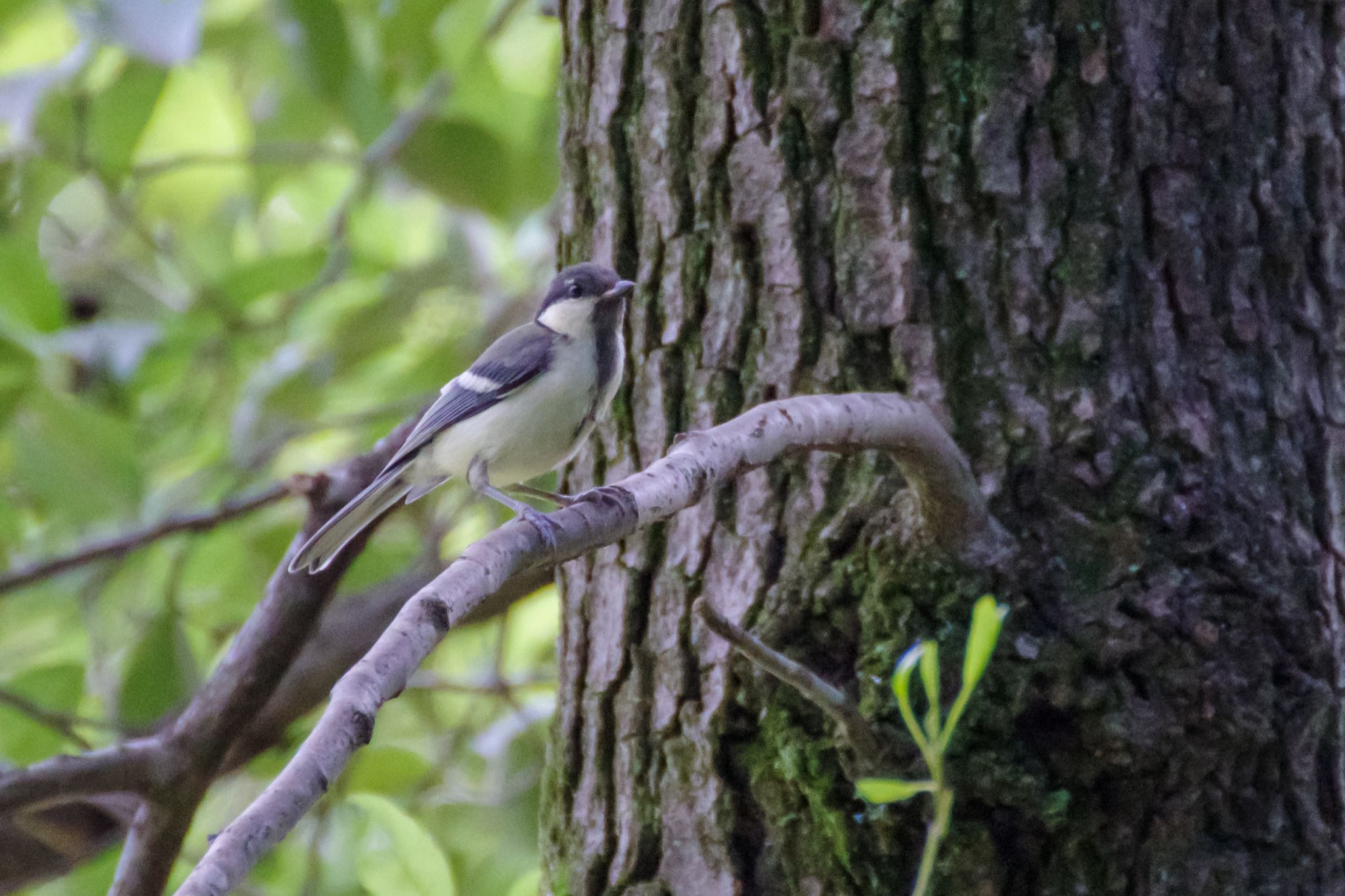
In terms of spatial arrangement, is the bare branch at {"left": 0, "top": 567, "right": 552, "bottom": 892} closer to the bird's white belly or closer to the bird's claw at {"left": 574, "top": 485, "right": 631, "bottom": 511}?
the bird's white belly

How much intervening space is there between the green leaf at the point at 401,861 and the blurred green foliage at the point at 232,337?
12.8 inches

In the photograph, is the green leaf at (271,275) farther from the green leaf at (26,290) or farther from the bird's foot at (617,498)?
the bird's foot at (617,498)

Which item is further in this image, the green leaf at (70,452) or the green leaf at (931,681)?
the green leaf at (70,452)

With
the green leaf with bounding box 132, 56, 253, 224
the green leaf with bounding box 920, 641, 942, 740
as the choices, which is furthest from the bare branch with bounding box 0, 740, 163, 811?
the green leaf with bounding box 132, 56, 253, 224

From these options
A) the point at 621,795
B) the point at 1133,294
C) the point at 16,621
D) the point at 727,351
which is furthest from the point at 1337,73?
the point at 16,621

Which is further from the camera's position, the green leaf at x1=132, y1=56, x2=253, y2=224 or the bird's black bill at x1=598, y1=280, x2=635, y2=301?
the green leaf at x1=132, y1=56, x2=253, y2=224

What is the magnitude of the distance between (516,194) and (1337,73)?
188 cm

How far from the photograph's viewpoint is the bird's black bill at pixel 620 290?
5.88 ft

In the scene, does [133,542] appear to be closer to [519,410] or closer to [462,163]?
[519,410]

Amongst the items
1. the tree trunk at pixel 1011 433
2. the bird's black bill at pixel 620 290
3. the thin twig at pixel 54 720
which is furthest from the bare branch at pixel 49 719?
the bird's black bill at pixel 620 290

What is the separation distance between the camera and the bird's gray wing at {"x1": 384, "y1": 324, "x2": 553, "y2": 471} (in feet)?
7.01

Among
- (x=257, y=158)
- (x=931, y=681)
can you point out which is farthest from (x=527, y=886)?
(x=257, y=158)

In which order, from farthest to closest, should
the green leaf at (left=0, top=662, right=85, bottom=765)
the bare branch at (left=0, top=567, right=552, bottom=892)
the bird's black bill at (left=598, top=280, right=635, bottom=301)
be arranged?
the green leaf at (left=0, top=662, right=85, bottom=765) → the bare branch at (left=0, top=567, right=552, bottom=892) → the bird's black bill at (left=598, top=280, right=635, bottom=301)

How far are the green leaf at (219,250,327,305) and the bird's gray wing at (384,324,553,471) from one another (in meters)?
0.73
